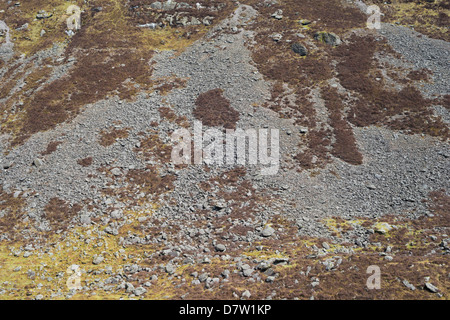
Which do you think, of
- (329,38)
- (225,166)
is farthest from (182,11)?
(225,166)

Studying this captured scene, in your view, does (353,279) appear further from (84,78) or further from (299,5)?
(299,5)

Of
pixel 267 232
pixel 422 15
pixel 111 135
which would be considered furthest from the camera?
pixel 422 15

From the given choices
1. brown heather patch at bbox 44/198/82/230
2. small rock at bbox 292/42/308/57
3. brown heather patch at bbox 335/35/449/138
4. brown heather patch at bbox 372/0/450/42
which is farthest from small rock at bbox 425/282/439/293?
brown heather patch at bbox 372/0/450/42

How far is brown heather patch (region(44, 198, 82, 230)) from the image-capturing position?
24.5 m

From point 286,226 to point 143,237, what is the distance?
38.0ft

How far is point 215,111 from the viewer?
34.4 meters

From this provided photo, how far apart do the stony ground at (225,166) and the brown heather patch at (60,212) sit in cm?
14

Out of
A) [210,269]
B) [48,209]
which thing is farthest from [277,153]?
[48,209]

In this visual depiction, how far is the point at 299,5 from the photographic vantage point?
50938 mm

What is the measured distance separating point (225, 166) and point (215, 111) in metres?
8.17

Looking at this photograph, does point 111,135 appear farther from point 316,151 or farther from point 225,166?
point 316,151

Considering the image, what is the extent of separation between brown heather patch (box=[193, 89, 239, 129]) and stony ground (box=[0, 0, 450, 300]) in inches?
8.0

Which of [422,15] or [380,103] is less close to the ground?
[422,15]

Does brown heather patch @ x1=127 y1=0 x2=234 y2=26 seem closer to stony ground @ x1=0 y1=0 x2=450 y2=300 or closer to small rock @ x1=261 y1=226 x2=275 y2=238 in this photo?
stony ground @ x1=0 y1=0 x2=450 y2=300
